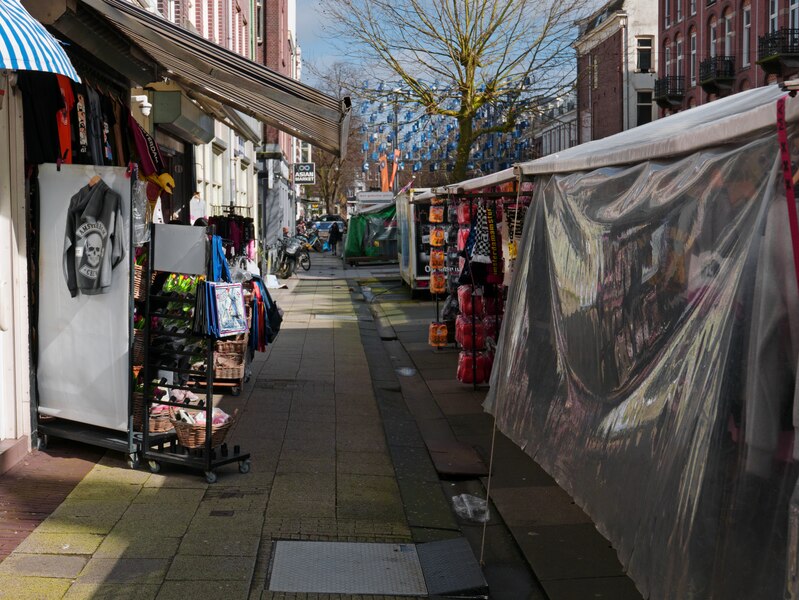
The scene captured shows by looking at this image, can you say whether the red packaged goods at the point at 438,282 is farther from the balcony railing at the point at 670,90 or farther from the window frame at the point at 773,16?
the balcony railing at the point at 670,90

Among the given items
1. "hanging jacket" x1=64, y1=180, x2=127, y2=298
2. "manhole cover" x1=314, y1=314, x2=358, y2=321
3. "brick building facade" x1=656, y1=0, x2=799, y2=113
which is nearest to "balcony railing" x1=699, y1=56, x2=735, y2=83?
"brick building facade" x1=656, y1=0, x2=799, y2=113

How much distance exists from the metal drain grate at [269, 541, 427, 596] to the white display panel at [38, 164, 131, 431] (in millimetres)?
2064

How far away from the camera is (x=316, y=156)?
277ft

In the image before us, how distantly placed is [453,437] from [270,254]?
21582 mm

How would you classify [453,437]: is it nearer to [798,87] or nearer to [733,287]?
[733,287]

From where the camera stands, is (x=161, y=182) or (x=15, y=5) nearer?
(x=15, y=5)

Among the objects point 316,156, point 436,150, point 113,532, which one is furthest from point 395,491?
point 316,156

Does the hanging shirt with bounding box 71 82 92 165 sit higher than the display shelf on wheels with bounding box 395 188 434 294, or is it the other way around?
the hanging shirt with bounding box 71 82 92 165

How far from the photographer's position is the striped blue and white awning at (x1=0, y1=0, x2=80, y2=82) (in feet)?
15.7

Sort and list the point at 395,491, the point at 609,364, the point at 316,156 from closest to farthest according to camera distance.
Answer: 1. the point at 609,364
2. the point at 395,491
3. the point at 316,156

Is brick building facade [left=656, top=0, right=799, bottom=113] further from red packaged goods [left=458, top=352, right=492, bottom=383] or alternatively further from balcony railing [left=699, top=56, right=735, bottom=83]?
red packaged goods [left=458, top=352, right=492, bottom=383]

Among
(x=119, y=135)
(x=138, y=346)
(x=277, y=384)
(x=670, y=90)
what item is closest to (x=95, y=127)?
(x=119, y=135)

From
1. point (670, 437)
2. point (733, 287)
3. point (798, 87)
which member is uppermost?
point (798, 87)

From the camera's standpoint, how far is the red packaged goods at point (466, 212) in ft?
39.7
